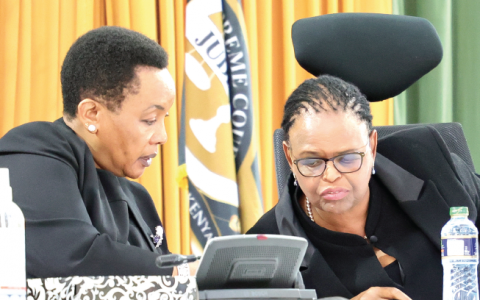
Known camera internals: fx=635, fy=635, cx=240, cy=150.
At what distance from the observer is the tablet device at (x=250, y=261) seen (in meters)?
0.90

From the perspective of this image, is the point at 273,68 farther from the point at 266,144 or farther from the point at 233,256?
the point at 233,256

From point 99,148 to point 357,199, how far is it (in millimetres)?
640

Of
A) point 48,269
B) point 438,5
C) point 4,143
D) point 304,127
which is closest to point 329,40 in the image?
point 304,127

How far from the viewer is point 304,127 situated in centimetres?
153

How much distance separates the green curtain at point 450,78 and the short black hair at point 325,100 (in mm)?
1610

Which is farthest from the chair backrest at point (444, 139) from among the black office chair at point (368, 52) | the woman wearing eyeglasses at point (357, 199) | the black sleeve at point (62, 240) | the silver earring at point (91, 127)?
the black sleeve at point (62, 240)

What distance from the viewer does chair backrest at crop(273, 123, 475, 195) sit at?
5.98 feet

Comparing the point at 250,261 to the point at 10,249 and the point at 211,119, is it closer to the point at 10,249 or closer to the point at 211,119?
the point at 10,249

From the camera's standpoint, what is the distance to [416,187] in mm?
1636

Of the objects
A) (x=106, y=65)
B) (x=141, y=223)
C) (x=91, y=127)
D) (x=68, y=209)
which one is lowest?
(x=141, y=223)

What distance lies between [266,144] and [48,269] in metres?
1.96

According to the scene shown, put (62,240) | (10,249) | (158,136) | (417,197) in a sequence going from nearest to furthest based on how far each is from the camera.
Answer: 1. (10,249)
2. (62,240)
3. (158,136)
4. (417,197)

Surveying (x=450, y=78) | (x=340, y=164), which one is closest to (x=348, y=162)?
(x=340, y=164)

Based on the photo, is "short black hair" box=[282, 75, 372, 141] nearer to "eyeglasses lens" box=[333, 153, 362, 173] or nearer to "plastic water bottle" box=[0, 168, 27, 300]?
"eyeglasses lens" box=[333, 153, 362, 173]
